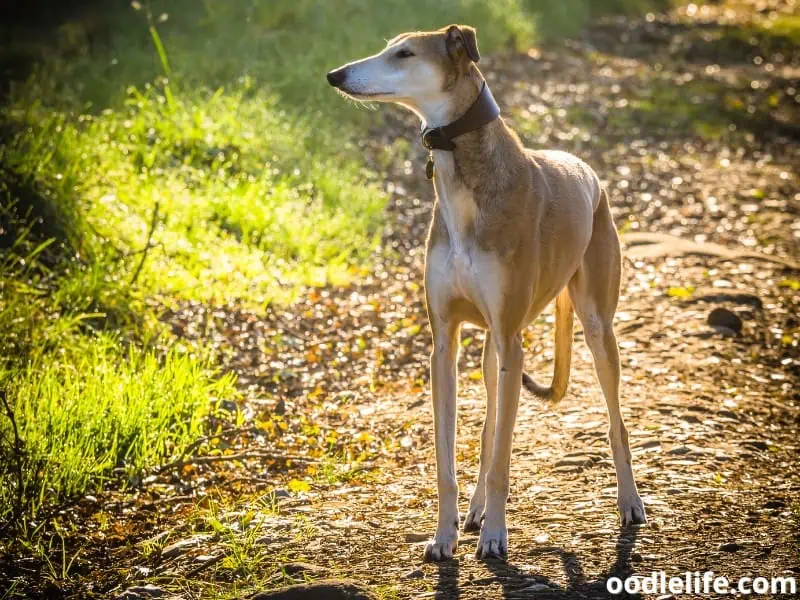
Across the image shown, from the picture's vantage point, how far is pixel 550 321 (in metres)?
8.35

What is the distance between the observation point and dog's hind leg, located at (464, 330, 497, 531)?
502 cm

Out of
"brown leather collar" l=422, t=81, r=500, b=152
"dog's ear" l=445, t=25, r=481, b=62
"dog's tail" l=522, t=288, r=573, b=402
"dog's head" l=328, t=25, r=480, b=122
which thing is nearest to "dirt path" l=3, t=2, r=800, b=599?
"dog's tail" l=522, t=288, r=573, b=402

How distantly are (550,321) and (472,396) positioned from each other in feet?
5.26

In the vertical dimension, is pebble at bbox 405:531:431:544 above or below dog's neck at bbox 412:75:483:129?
below

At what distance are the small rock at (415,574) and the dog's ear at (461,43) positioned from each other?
216 centimetres

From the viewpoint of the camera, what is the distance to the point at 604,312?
207 inches

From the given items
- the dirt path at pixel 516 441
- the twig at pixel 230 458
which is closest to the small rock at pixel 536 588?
the dirt path at pixel 516 441

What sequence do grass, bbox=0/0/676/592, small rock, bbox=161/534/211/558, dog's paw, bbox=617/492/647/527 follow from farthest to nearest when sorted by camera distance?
grass, bbox=0/0/676/592
dog's paw, bbox=617/492/647/527
small rock, bbox=161/534/211/558

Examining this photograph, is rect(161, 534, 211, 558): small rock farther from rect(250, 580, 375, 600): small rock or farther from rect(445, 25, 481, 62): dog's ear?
rect(445, 25, 481, 62): dog's ear

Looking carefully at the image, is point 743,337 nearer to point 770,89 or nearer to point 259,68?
point 259,68

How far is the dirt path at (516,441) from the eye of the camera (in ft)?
14.8

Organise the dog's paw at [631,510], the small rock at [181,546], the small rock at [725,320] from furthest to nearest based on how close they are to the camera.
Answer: the small rock at [725,320] < the dog's paw at [631,510] < the small rock at [181,546]

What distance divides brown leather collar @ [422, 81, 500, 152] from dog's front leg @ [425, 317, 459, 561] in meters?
0.77

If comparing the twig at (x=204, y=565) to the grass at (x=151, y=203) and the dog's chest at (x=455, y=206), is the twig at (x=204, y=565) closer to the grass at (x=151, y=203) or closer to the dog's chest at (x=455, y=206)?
the grass at (x=151, y=203)
